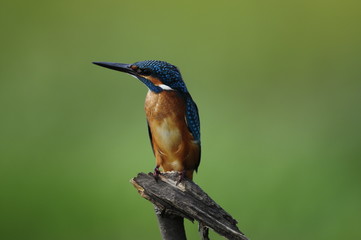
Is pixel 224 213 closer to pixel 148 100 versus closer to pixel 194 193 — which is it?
pixel 194 193

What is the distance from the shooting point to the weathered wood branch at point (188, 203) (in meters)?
1.63

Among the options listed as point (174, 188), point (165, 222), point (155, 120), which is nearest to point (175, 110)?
point (155, 120)

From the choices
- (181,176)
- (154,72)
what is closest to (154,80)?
(154,72)

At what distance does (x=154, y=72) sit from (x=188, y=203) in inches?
20.7

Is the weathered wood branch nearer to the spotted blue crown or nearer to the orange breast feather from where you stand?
the orange breast feather

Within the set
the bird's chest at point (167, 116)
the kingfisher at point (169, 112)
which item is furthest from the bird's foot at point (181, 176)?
the bird's chest at point (167, 116)

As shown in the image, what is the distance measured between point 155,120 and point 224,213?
46 centimetres

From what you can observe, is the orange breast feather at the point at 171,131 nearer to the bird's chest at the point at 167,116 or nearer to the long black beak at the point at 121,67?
the bird's chest at the point at 167,116

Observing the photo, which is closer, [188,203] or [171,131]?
[188,203]

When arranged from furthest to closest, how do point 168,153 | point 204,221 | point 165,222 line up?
point 168,153
point 165,222
point 204,221

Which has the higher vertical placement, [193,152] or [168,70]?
[168,70]

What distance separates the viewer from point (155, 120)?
6.04ft

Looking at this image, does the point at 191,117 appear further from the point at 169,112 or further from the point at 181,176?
the point at 181,176

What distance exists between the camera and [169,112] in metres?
1.83
